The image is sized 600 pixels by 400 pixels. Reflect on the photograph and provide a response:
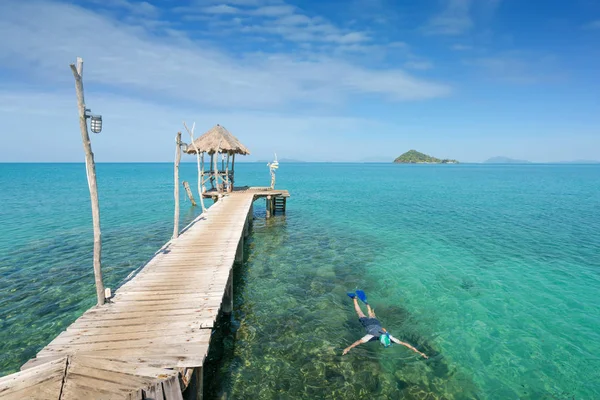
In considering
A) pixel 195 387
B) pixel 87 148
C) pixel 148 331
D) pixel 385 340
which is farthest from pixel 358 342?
pixel 87 148

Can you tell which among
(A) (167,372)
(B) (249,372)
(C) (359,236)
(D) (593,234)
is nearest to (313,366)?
(B) (249,372)

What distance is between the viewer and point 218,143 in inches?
864

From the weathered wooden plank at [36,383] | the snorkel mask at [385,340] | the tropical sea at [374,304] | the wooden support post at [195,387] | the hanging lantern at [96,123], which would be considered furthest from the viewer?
the snorkel mask at [385,340]

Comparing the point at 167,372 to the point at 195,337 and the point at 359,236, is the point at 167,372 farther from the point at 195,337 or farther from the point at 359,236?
the point at 359,236

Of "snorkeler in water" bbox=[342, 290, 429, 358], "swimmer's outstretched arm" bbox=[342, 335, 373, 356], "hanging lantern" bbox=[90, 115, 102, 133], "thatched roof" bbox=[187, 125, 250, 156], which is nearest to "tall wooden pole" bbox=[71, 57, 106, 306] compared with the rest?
"hanging lantern" bbox=[90, 115, 102, 133]

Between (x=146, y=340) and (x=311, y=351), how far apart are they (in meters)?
4.22

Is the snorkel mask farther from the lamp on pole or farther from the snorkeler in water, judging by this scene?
the lamp on pole

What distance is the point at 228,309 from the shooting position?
9.30 metres

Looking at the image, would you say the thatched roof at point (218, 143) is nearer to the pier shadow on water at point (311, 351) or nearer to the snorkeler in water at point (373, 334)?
the pier shadow on water at point (311, 351)

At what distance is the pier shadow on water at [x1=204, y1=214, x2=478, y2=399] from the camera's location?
6.74 metres

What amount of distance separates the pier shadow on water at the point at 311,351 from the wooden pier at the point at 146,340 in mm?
1360

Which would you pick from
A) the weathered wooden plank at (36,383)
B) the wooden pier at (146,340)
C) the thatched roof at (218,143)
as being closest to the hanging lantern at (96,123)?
the wooden pier at (146,340)

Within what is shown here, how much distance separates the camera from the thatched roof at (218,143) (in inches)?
867

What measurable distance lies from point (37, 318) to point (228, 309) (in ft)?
18.8
